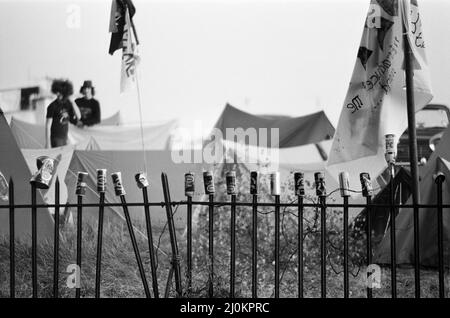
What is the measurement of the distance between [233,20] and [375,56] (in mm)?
925

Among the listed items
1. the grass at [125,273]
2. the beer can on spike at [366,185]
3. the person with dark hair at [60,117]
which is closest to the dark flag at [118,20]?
the person with dark hair at [60,117]

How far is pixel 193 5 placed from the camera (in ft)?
13.0

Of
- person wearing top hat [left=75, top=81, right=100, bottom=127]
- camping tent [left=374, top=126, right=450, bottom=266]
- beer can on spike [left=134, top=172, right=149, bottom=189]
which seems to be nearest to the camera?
beer can on spike [left=134, top=172, right=149, bottom=189]

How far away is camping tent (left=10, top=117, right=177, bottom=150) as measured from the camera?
3.94 metres

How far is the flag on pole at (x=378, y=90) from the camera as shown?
3.88 meters

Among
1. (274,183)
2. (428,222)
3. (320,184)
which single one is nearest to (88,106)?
(274,183)

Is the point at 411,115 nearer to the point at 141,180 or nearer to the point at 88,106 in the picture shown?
the point at 141,180

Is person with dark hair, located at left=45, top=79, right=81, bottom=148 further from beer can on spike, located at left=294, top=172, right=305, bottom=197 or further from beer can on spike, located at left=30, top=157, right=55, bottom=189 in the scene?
beer can on spike, located at left=294, top=172, right=305, bottom=197

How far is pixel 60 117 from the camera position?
4.01 meters

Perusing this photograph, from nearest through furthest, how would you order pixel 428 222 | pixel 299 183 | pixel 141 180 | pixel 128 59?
pixel 299 183 → pixel 141 180 → pixel 428 222 → pixel 128 59

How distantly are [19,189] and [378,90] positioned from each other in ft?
7.87

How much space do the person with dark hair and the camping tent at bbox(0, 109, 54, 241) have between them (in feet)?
0.72

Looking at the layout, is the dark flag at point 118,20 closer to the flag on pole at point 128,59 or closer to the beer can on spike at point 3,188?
the flag on pole at point 128,59

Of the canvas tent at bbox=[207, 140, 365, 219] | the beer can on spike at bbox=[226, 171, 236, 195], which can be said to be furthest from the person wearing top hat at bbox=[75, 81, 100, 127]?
the beer can on spike at bbox=[226, 171, 236, 195]
